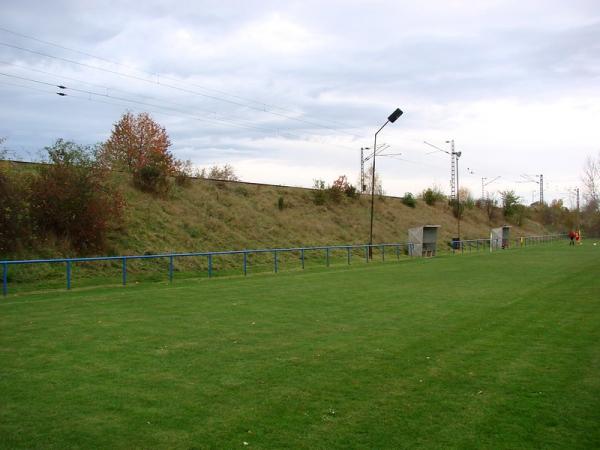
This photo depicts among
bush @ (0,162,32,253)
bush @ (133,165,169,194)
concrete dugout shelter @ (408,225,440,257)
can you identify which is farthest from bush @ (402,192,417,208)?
bush @ (0,162,32,253)

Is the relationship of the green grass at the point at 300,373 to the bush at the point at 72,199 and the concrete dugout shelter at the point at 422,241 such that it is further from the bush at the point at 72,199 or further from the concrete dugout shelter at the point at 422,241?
the concrete dugout shelter at the point at 422,241

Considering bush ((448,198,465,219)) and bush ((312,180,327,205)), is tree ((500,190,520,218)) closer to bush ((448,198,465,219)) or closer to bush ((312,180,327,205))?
bush ((448,198,465,219))

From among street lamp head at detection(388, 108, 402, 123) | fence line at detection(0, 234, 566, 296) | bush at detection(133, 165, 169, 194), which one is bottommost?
fence line at detection(0, 234, 566, 296)

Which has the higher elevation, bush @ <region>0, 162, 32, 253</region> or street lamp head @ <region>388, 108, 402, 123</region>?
street lamp head @ <region>388, 108, 402, 123</region>

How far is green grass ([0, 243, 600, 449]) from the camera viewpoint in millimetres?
5188

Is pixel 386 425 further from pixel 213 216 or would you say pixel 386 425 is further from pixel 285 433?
pixel 213 216

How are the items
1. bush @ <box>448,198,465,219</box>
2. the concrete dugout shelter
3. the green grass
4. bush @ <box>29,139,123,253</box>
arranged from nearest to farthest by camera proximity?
the green grass < bush @ <box>29,139,123,253</box> < the concrete dugout shelter < bush @ <box>448,198,465,219</box>

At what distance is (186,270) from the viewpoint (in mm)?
23703

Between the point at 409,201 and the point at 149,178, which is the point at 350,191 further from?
the point at 149,178

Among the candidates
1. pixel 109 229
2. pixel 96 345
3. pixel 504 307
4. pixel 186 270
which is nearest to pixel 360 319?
pixel 504 307

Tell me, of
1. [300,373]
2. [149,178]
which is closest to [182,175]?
[149,178]

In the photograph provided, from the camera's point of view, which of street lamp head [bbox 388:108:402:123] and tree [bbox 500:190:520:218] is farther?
tree [bbox 500:190:520:218]

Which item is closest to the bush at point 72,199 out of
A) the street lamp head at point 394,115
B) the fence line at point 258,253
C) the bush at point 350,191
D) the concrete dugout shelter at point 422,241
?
the fence line at point 258,253

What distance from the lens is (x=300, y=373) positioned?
7.27m
